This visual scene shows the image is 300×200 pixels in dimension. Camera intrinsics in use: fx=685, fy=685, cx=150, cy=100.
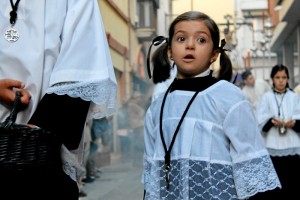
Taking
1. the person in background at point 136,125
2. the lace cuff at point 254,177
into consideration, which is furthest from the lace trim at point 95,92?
the person in background at point 136,125

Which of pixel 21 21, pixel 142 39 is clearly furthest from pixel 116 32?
pixel 21 21

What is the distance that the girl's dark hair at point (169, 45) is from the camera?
3.19 m

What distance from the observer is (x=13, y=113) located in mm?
1972

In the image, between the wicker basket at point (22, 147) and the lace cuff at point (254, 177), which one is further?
the lace cuff at point (254, 177)

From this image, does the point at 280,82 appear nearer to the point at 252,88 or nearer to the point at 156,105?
the point at 156,105

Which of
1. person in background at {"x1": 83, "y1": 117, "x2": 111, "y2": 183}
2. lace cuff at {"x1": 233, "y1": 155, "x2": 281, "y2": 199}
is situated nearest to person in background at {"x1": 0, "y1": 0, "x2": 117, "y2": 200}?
lace cuff at {"x1": 233, "y1": 155, "x2": 281, "y2": 199}

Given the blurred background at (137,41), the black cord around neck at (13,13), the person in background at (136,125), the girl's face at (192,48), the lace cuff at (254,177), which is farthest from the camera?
the person in background at (136,125)

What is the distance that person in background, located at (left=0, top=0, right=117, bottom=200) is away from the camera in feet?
6.99

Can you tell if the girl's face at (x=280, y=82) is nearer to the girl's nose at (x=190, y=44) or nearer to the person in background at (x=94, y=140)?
the person in background at (x=94, y=140)

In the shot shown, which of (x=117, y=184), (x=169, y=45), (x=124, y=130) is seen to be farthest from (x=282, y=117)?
(x=124, y=130)

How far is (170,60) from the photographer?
3426 millimetres

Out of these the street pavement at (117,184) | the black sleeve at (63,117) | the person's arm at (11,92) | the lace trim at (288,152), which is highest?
the person's arm at (11,92)

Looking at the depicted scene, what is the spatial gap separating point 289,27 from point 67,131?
66.6 ft

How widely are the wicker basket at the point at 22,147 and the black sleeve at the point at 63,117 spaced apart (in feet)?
0.46
